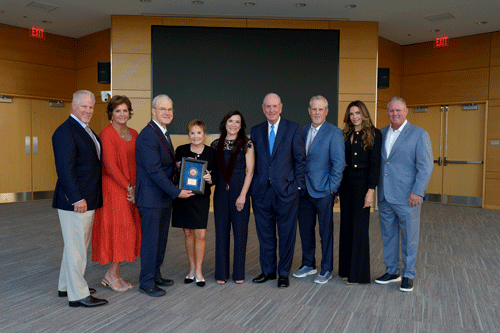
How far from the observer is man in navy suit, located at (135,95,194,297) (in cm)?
319

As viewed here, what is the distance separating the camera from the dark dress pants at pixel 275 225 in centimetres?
366

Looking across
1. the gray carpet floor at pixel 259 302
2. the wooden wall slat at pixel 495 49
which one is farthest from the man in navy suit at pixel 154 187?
the wooden wall slat at pixel 495 49

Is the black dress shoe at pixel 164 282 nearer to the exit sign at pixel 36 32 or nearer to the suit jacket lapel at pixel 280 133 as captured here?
the suit jacket lapel at pixel 280 133

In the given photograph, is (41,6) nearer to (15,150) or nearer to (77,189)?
(15,150)

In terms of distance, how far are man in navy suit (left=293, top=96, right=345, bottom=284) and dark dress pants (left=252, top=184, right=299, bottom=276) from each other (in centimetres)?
19

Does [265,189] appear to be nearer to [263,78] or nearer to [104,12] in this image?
[263,78]

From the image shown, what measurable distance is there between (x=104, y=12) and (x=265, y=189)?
6.24 metres

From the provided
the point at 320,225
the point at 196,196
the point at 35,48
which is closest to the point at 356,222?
the point at 320,225

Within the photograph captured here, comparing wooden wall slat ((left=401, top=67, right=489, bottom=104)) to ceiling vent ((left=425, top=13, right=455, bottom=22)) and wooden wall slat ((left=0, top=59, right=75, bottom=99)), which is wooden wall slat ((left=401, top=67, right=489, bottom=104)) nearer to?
ceiling vent ((left=425, top=13, right=455, bottom=22))

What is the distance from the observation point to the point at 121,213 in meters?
3.33

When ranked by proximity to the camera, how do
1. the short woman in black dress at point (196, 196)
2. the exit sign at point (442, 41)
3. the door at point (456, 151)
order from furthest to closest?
the exit sign at point (442, 41) < the door at point (456, 151) < the short woman in black dress at point (196, 196)

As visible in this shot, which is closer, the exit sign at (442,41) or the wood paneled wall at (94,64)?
the wood paneled wall at (94,64)

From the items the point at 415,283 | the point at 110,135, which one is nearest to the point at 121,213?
the point at 110,135

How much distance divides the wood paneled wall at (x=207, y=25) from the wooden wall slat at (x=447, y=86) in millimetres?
2629
